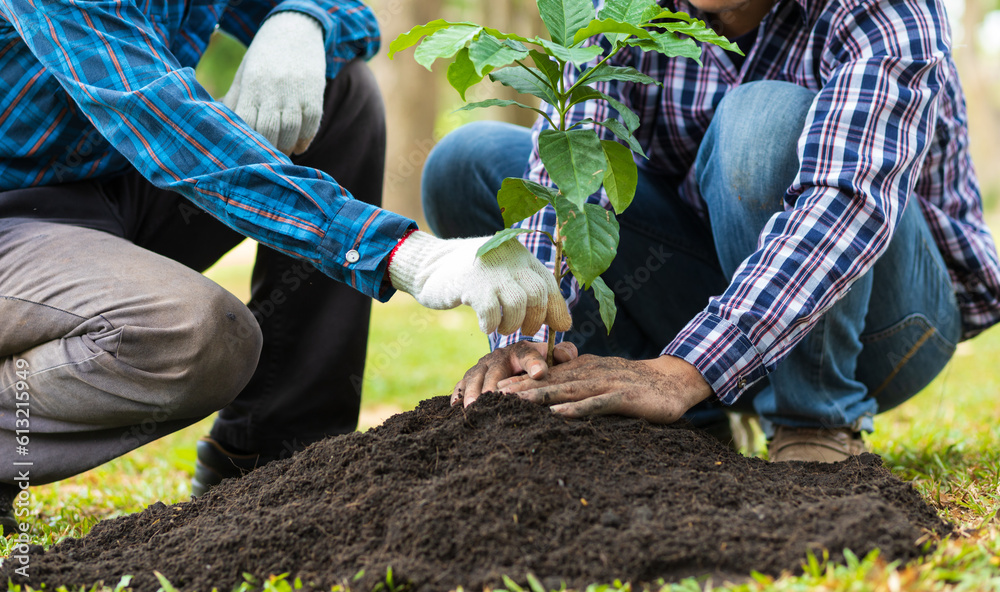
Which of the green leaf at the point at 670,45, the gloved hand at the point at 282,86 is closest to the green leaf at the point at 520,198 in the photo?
the green leaf at the point at 670,45

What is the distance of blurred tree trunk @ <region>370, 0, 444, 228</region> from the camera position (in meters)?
8.55

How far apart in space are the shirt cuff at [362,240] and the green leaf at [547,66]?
16.4 inches

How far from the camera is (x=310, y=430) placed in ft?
7.94

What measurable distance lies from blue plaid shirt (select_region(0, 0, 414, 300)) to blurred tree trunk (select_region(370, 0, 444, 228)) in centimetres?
686

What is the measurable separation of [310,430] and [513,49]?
148cm

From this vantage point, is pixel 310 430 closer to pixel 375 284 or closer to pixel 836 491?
pixel 375 284

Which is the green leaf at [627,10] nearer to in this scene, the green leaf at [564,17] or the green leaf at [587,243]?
the green leaf at [564,17]

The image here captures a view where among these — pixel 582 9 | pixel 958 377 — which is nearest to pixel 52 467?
pixel 582 9

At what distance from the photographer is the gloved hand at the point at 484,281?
151 centimetres

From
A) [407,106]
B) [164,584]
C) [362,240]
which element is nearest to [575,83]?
[362,240]

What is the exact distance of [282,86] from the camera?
203 cm
